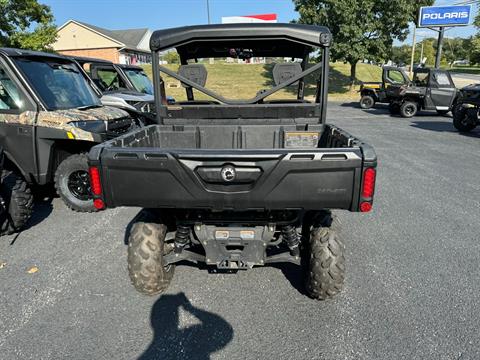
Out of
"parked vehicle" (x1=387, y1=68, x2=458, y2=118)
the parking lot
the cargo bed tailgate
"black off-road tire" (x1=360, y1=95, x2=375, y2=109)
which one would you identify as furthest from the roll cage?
"black off-road tire" (x1=360, y1=95, x2=375, y2=109)

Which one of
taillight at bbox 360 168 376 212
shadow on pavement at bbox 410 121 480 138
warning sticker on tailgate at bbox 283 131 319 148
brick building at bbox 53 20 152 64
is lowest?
shadow on pavement at bbox 410 121 480 138

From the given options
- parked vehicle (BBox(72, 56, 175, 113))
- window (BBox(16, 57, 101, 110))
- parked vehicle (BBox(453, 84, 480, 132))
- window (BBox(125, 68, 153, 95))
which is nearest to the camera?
window (BBox(16, 57, 101, 110))

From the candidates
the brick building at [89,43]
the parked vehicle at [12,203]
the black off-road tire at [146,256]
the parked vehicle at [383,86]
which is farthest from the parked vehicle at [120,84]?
the brick building at [89,43]

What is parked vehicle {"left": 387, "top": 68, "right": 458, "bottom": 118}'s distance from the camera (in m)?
14.0

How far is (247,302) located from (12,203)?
320 cm

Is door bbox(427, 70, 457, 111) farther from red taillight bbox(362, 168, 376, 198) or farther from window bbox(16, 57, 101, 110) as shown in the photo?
red taillight bbox(362, 168, 376, 198)

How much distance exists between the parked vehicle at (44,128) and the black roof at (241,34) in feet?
7.27

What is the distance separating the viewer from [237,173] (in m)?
2.25

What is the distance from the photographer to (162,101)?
11.3 feet

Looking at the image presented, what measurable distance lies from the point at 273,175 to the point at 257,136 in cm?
130

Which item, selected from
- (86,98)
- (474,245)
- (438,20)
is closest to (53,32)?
(86,98)

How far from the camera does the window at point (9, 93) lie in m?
4.40

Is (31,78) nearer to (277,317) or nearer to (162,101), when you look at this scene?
(162,101)

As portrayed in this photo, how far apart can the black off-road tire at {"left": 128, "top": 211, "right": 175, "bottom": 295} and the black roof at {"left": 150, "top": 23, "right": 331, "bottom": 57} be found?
168 centimetres
